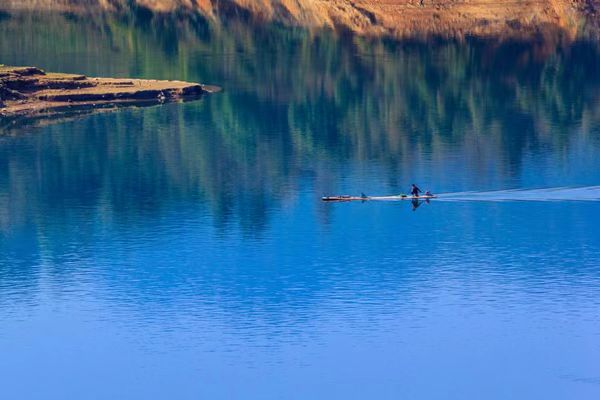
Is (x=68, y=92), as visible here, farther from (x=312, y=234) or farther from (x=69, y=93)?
(x=312, y=234)

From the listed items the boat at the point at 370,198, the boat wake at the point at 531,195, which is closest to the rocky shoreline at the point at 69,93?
the boat at the point at 370,198

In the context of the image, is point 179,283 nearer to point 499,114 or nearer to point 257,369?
point 257,369

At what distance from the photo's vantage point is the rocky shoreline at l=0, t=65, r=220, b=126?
462ft

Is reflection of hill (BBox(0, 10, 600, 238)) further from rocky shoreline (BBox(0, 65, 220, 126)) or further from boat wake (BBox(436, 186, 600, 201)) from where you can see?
boat wake (BBox(436, 186, 600, 201))

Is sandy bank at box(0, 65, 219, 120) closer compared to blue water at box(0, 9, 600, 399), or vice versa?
blue water at box(0, 9, 600, 399)

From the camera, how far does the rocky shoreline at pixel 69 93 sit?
140875mm

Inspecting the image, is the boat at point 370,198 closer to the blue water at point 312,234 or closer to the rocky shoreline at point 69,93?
the blue water at point 312,234

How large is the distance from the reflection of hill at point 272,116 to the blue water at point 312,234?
41 centimetres

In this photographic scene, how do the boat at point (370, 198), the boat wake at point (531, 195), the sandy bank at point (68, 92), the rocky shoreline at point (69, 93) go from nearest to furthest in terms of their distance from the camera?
the boat at point (370, 198) → the boat wake at point (531, 195) → the rocky shoreline at point (69, 93) → the sandy bank at point (68, 92)

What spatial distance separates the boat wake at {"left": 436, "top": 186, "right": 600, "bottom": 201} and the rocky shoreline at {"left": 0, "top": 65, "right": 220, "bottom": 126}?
5231 centimetres

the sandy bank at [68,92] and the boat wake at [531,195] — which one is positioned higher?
the sandy bank at [68,92]

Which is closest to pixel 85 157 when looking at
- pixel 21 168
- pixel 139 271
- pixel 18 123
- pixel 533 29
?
pixel 21 168

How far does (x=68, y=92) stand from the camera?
14662 cm

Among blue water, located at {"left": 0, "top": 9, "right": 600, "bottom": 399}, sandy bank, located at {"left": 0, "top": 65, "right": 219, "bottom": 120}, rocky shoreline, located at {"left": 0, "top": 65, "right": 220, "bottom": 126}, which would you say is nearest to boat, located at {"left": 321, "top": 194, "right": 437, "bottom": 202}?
blue water, located at {"left": 0, "top": 9, "right": 600, "bottom": 399}
